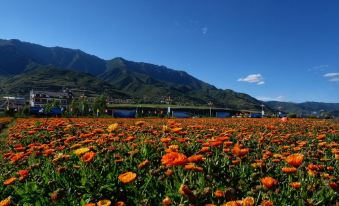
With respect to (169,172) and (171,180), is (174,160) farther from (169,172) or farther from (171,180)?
(171,180)

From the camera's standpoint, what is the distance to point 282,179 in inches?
193

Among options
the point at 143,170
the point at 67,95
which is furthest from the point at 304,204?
the point at 67,95

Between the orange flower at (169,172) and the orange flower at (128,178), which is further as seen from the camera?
the orange flower at (169,172)

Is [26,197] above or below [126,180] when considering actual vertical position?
below

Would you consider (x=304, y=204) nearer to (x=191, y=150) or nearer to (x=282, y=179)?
(x=282, y=179)

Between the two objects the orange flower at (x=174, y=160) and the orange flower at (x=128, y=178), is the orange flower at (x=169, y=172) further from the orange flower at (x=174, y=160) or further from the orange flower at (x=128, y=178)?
the orange flower at (x=128, y=178)

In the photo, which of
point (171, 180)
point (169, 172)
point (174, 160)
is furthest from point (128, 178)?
point (171, 180)

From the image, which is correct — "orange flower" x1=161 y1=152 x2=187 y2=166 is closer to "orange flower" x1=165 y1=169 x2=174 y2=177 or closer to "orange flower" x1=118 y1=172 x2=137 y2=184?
"orange flower" x1=118 y1=172 x2=137 y2=184

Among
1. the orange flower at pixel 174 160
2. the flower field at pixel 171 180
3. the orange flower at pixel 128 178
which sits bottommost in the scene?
the flower field at pixel 171 180

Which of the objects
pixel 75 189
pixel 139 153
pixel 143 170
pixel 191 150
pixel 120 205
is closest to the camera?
pixel 120 205

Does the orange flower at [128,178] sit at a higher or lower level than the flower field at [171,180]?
higher

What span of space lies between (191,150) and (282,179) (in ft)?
6.52

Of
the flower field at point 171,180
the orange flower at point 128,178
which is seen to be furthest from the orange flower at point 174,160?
the orange flower at point 128,178

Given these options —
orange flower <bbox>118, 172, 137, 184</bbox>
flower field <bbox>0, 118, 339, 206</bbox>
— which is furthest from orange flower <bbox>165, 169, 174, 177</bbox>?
orange flower <bbox>118, 172, 137, 184</bbox>
